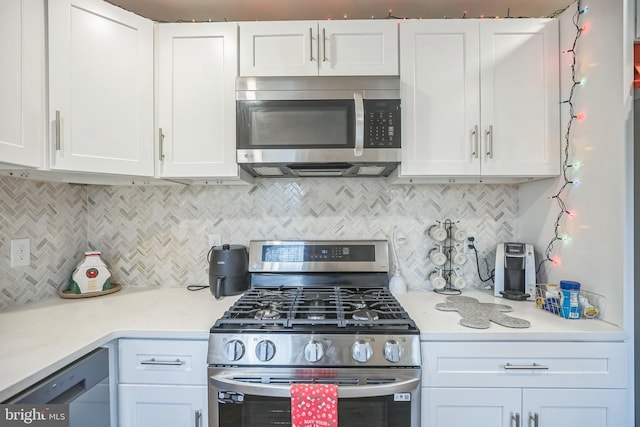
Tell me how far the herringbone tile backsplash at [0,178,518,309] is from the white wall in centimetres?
46

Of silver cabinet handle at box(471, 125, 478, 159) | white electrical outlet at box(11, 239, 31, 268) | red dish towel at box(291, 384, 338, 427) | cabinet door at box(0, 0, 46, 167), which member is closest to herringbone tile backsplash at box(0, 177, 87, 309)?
white electrical outlet at box(11, 239, 31, 268)

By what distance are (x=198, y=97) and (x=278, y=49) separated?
0.47 metres

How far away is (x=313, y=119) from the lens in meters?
1.46

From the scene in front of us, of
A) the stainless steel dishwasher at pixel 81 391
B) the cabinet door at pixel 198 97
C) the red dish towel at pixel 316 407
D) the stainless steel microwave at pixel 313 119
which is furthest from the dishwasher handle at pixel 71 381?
the stainless steel microwave at pixel 313 119

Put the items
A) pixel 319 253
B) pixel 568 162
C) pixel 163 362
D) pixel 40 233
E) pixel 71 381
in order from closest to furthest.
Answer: pixel 71 381
pixel 163 362
pixel 568 162
pixel 40 233
pixel 319 253

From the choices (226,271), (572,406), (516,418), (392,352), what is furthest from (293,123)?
(572,406)

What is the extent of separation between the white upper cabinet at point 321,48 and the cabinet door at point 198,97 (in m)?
0.11

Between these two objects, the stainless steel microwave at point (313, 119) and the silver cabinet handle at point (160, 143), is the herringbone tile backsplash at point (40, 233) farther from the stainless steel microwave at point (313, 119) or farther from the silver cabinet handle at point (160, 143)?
the stainless steel microwave at point (313, 119)

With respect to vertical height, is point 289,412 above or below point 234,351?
below

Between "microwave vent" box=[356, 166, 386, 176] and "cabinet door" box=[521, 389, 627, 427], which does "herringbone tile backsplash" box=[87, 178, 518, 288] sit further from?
"cabinet door" box=[521, 389, 627, 427]

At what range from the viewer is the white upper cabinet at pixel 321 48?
1490 mm

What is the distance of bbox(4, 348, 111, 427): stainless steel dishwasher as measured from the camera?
0.88 m

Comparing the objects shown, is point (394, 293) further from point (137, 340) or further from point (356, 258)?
point (137, 340)

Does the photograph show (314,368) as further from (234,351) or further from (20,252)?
(20,252)
